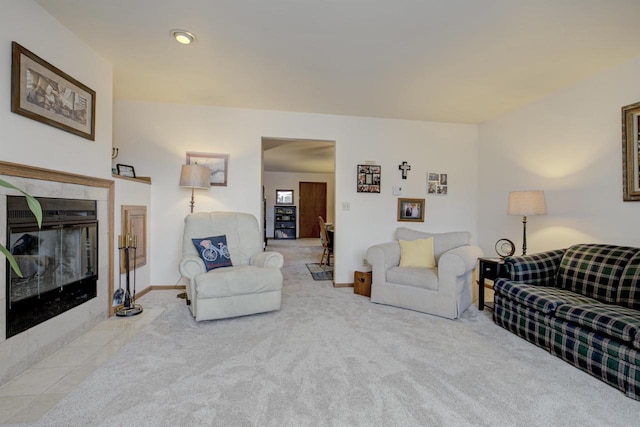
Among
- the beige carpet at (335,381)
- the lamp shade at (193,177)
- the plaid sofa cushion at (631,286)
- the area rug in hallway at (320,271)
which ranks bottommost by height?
the beige carpet at (335,381)

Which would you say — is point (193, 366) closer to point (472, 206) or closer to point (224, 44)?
point (224, 44)

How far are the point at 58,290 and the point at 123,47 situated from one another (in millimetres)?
1997

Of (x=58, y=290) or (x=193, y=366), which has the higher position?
(x=58, y=290)

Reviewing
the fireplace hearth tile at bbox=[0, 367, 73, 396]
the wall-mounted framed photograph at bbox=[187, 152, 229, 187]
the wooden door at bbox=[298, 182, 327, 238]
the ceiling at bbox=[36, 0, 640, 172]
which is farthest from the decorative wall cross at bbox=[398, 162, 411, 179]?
the wooden door at bbox=[298, 182, 327, 238]

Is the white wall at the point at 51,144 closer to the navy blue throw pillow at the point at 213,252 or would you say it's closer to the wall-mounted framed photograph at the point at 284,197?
the navy blue throw pillow at the point at 213,252

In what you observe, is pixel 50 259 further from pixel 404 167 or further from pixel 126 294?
pixel 404 167

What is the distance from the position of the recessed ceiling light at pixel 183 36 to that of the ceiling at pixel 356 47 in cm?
5

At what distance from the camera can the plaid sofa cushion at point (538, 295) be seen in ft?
7.28

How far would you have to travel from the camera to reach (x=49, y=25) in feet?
6.98

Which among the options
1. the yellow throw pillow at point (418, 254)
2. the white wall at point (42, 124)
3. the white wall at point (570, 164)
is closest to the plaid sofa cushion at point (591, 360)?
the white wall at point (570, 164)

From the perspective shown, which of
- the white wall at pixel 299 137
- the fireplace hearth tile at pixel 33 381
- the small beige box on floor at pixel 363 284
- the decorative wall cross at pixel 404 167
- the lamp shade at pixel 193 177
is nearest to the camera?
the fireplace hearth tile at pixel 33 381

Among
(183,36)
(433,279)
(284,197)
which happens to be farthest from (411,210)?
(284,197)

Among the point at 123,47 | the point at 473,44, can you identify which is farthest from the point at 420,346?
the point at 123,47

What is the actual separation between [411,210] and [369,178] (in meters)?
0.78
